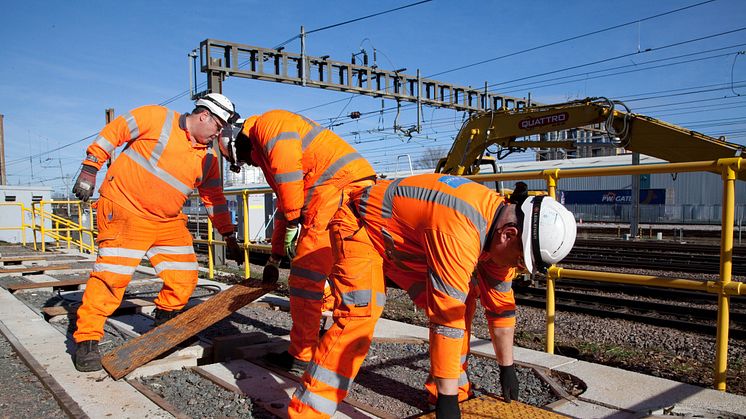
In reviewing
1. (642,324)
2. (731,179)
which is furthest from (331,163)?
(642,324)

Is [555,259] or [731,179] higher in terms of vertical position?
[731,179]

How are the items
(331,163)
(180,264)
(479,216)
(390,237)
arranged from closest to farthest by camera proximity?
1. (479,216)
2. (390,237)
3. (331,163)
4. (180,264)

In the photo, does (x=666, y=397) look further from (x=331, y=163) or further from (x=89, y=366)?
(x=89, y=366)

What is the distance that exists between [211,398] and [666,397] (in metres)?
2.72

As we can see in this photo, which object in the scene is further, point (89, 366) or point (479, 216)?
point (89, 366)

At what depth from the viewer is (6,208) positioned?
74.6 feet

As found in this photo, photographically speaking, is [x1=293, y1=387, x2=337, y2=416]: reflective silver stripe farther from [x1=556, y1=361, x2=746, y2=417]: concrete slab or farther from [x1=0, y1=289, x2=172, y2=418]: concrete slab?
[x1=556, y1=361, x2=746, y2=417]: concrete slab

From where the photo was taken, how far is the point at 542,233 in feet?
7.98

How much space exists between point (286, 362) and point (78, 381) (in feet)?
4.43

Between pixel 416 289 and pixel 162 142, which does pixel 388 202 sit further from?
pixel 162 142

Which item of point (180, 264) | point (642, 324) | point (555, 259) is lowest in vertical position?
point (642, 324)

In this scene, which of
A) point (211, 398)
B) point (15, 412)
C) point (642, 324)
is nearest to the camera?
point (15, 412)

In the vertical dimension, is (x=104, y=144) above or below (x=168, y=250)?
above

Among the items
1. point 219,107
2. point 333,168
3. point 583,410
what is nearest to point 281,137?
point 333,168
